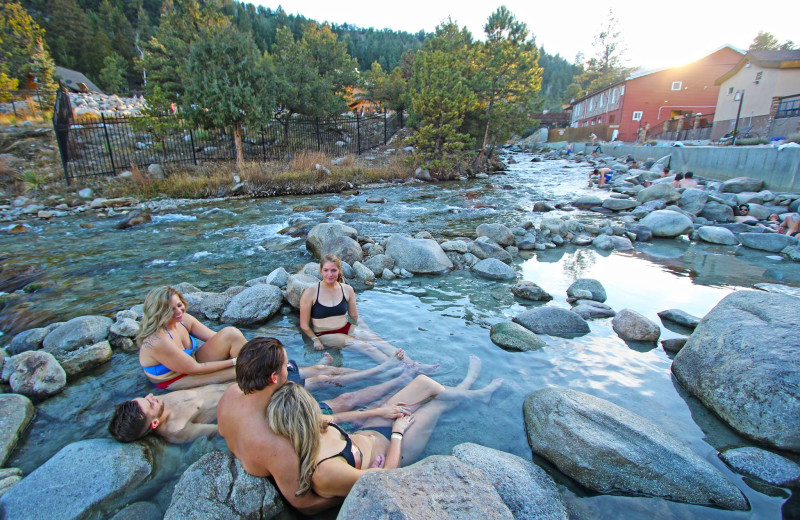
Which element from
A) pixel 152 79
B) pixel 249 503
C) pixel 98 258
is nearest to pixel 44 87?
pixel 152 79

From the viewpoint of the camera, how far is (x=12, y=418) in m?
3.30

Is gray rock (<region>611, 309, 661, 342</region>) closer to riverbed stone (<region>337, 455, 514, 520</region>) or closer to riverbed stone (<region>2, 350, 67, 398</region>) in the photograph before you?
riverbed stone (<region>337, 455, 514, 520</region>)

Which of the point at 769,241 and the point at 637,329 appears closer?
the point at 637,329

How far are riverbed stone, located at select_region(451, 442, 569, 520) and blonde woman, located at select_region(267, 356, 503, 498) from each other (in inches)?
19.0

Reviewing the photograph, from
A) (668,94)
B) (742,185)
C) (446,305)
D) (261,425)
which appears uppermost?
(668,94)

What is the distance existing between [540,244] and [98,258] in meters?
9.99

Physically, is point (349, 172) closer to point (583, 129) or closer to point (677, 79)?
point (583, 129)

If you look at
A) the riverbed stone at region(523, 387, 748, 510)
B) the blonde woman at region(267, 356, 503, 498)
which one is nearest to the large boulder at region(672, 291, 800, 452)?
the riverbed stone at region(523, 387, 748, 510)

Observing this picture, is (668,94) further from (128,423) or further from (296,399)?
(128,423)

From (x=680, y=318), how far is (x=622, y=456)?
333 centimetres

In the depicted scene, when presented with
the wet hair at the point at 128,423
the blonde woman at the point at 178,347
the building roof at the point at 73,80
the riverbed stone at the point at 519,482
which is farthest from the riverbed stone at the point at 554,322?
the building roof at the point at 73,80

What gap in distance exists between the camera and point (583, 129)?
46.5 m

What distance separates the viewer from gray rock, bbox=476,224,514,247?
30.1 ft

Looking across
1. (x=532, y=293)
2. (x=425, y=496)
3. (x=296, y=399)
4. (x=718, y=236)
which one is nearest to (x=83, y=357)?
(x=296, y=399)
